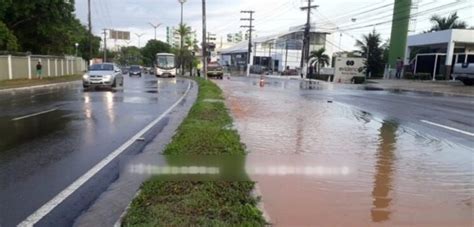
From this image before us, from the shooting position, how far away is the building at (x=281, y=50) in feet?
383

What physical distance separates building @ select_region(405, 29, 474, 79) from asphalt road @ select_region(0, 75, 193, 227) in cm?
3517

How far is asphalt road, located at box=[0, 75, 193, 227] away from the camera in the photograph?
224 inches

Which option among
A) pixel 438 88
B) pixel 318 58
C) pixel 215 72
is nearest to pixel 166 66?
pixel 215 72

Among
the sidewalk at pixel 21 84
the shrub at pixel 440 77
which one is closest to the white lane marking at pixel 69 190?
the sidewalk at pixel 21 84

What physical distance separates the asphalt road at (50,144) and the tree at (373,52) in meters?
49.6

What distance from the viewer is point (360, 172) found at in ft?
22.9

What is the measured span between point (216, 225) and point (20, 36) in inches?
1832

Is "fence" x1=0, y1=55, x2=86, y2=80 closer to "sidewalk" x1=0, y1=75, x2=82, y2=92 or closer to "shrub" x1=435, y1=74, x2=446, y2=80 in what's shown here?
"sidewalk" x1=0, y1=75, x2=82, y2=92

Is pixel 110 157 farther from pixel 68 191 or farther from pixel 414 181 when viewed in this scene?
pixel 414 181

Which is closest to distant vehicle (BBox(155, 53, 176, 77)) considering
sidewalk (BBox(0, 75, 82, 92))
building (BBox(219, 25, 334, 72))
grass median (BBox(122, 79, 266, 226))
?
sidewalk (BBox(0, 75, 82, 92))

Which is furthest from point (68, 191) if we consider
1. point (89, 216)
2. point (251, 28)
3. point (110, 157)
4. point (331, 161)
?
point (251, 28)

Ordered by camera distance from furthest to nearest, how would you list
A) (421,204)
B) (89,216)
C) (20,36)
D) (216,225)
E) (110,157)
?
(20,36) → (110,157) → (421,204) → (89,216) → (216,225)

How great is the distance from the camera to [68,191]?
5.86 metres

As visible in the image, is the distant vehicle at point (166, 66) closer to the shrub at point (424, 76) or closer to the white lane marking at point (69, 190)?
the shrub at point (424, 76)
